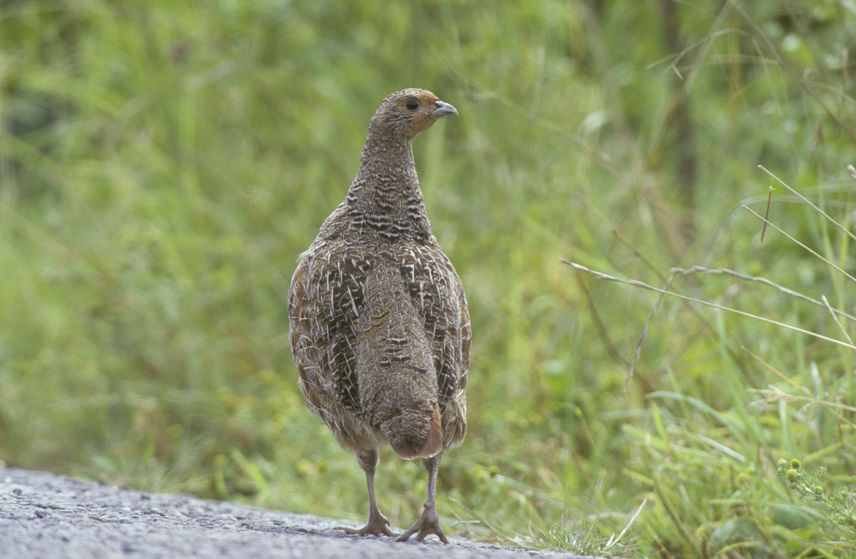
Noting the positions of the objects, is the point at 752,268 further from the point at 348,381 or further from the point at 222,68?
the point at 222,68

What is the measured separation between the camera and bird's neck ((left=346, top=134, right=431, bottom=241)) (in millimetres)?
3760

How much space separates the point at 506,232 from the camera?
5977 millimetres

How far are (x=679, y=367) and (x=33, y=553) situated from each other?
3.32 m

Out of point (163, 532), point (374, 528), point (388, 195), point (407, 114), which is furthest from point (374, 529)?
point (407, 114)

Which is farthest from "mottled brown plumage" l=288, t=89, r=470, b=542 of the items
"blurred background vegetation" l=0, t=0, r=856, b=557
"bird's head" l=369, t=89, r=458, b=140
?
"blurred background vegetation" l=0, t=0, r=856, b=557

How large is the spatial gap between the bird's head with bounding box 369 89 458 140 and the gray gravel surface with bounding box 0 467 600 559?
1.44 metres

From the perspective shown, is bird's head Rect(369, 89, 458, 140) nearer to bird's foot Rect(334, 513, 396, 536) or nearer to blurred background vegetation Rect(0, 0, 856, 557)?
blurred background vegetation Rect(0, 0, 856, 557)

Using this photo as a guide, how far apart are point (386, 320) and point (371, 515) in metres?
0.74

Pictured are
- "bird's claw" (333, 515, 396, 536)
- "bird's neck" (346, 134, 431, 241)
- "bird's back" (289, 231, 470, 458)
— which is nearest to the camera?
"bird's back" (289, 231, 470, 458)

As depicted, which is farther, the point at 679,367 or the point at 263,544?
the point at 679,367

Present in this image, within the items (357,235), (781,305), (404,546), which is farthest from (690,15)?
(404,546)

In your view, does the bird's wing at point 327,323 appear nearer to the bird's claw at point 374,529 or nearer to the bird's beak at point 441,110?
the bird's claw at point 374,529

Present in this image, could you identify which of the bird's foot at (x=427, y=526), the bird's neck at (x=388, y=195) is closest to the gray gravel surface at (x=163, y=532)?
the bird's foot at (x=427, y=526)

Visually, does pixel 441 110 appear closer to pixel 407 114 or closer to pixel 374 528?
pixel 407 114
